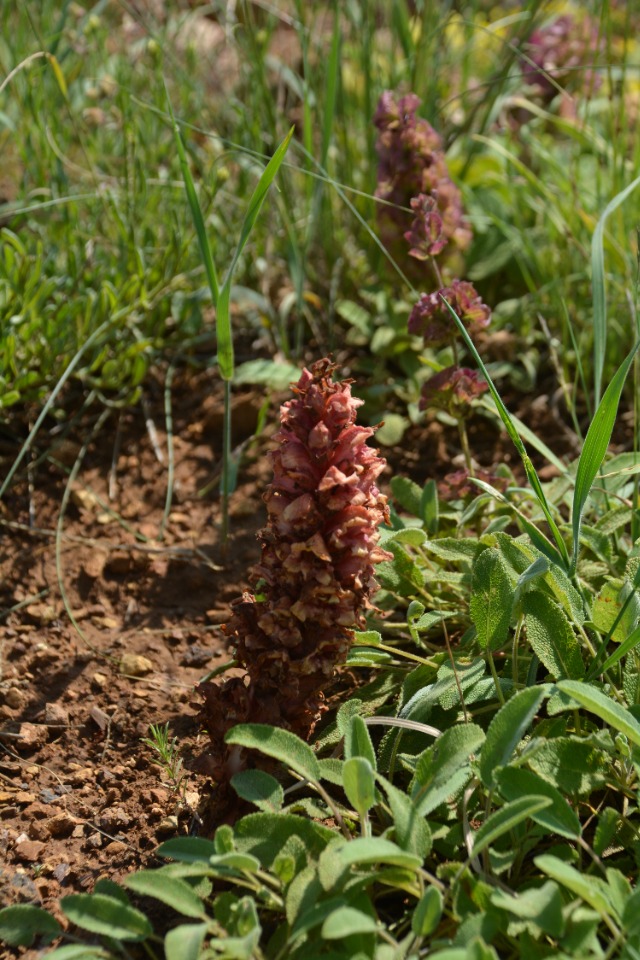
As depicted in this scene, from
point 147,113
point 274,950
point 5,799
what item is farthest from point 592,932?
point 147,113

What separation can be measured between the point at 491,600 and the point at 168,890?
0.62 metres

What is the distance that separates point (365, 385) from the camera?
8.39ft

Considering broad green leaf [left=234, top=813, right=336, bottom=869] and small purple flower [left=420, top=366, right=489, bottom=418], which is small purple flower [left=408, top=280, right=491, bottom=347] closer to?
small purple flower [left=420, top=366, right=489, bottom=418]

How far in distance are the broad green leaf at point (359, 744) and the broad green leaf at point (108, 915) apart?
322 mm

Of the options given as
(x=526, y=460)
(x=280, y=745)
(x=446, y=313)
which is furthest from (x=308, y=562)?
(x=446, y=313)

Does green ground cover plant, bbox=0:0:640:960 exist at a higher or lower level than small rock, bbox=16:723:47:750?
higher

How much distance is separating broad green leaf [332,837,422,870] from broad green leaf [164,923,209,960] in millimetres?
182

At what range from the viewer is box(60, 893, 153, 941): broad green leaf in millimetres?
1203

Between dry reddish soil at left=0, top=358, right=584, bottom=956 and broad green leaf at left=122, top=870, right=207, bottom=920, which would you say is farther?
dry reddish soil at left=0, top=358, right=584, bottom=956

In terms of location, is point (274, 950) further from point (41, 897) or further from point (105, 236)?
point (105, 236)

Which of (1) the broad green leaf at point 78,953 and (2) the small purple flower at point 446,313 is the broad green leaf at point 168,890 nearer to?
(1) the broad green leaf at point 78,953

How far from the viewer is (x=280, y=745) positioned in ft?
4.41

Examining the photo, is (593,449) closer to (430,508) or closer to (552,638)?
(552,638)

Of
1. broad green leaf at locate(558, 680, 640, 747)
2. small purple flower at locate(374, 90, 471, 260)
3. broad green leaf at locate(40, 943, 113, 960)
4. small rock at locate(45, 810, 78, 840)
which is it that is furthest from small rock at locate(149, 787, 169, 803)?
small purple flower at locate(374, 90, 471, 260)
